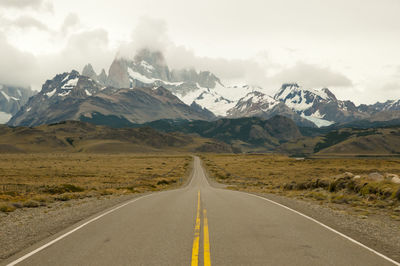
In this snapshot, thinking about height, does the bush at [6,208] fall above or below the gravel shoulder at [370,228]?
below

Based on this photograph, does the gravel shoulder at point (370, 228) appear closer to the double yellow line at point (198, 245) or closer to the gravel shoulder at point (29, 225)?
the double yellow line at point (198, 245)

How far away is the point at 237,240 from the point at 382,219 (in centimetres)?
1027

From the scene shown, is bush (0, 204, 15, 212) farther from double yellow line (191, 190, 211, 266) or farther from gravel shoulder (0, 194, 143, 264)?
double yellow line (191, 190, 211, 266)

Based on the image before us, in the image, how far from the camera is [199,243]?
35.3ft

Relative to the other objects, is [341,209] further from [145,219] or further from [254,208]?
[145,219]

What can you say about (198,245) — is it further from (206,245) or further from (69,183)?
(69,183)

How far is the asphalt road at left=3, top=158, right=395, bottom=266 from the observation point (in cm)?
913

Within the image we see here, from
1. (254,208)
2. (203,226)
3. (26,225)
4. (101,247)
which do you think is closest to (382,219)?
(254,208)

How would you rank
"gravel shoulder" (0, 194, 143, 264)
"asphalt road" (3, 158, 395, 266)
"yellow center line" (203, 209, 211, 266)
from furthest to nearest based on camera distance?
1. "gravel shoulder" (0, 194, 143, 264)
2. "asphalt road" (3, 158, 395, 266)
3. "yellow center line" (203, 209, 211, 266)

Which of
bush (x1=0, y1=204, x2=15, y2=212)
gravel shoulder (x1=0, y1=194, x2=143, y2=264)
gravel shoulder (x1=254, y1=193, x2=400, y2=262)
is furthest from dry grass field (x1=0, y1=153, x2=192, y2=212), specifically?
gravel shoulder (x1=254, y1=193, x2=400, y2=262)

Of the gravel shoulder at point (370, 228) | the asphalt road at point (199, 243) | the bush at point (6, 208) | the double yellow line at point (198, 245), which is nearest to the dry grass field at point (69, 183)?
the bush at point (6, 208)

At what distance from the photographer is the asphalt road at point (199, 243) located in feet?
30.0

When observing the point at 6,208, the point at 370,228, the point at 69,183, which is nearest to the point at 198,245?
the point at 370,228

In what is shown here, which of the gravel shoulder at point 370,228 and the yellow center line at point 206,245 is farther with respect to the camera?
the gravel shoulder at point 370,228
